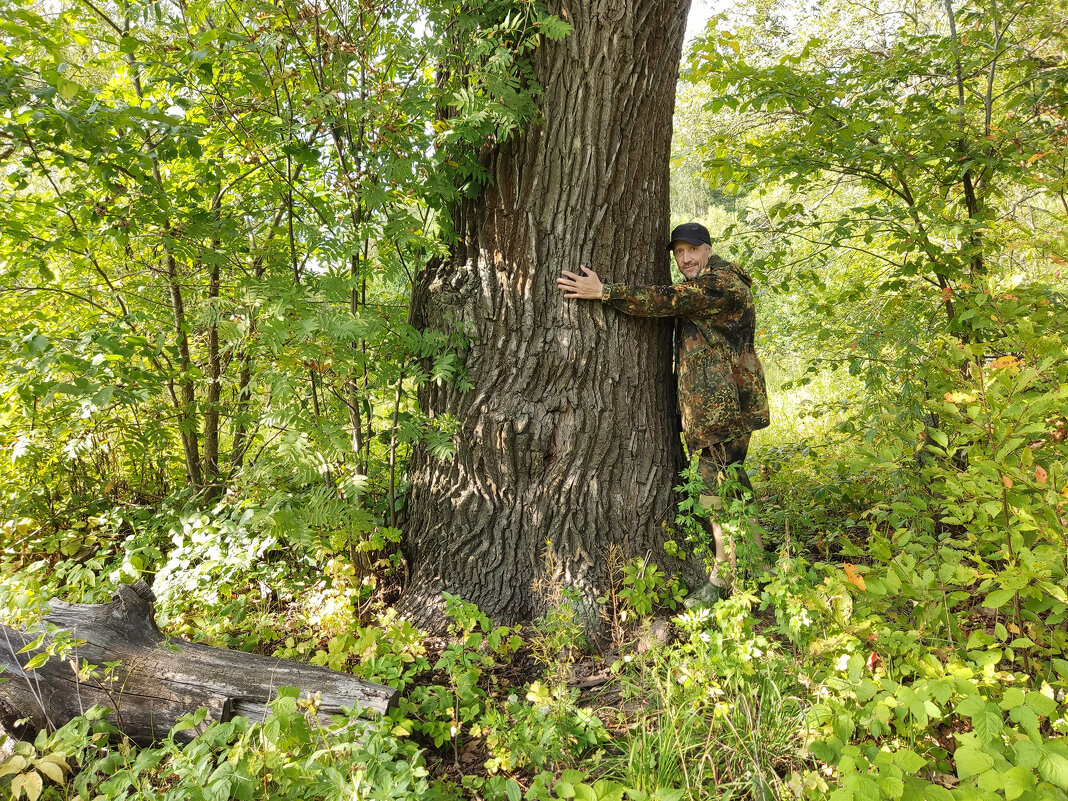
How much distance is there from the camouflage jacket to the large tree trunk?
0.29m

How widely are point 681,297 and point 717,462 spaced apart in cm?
94

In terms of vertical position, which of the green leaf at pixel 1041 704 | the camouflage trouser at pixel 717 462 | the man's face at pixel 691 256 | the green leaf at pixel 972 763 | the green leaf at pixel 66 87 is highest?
the green leaf at pixel 66 87

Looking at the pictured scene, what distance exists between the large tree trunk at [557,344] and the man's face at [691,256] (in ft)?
1.12

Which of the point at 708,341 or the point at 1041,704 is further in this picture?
the point at 708,341

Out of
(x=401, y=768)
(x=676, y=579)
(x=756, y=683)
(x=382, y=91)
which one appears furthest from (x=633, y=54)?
(x=401, y=768)

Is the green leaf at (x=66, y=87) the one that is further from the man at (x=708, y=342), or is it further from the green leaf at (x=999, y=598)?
the green leaf at (x=999, y=598)

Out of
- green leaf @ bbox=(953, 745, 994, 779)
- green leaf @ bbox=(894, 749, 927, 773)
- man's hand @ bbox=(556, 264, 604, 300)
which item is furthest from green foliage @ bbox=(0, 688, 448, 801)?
man's hand @ bbox=(556, 264, 604, 300)

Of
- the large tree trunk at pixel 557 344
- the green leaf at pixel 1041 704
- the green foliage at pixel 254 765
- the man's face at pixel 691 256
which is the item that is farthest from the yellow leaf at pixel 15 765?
the man's face at pixel 691 256

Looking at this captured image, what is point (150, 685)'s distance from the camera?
241 cm

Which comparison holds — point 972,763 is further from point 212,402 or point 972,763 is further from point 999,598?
point 212,402

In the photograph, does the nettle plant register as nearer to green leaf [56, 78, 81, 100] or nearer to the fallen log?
the fallen log

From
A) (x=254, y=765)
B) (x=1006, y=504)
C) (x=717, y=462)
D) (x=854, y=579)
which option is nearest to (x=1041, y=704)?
(x=854, y=579)

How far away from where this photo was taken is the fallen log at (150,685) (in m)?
2.33

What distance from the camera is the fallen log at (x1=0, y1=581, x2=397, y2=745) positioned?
2332mm
